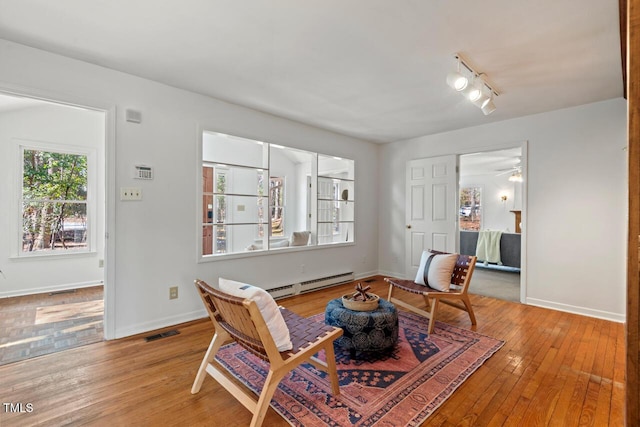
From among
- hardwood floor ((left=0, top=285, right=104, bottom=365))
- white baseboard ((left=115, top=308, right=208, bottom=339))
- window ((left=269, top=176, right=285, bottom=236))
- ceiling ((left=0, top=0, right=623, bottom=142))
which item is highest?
ceiling ((left=0, top=0, right=623, bottom=142))

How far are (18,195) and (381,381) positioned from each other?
516cm

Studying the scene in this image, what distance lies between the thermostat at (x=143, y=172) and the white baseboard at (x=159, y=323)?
1.41 metres

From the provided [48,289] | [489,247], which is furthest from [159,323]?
[489,247]

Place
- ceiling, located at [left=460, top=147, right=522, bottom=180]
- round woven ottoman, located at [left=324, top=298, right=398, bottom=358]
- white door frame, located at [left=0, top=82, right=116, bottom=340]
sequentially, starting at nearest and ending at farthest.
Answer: round woven ottoman, located at [left=324, top=298, right=398, bottom=358] < white door frame, located at [left=0, top=82, right=116, bottom=340] < ceiling, located at [left=460, top=147, right=522, bottom=180]

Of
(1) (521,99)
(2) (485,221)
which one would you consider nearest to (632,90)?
(1) (521,99)

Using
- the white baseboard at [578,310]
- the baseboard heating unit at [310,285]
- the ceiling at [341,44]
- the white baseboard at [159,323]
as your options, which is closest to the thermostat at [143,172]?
the ceiling at [341,44]

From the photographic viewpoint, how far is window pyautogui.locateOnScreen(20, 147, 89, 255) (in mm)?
4172

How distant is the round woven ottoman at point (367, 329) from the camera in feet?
7.50

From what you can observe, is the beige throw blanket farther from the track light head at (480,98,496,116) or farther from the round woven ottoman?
the round woven ottoman

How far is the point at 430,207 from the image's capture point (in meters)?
4.83

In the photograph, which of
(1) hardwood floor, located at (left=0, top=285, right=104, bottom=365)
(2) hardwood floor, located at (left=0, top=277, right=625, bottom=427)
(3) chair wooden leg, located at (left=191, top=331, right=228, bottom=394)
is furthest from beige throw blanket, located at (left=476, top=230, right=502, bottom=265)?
(1) hardwood floor, located at (left=0, top=285, right=104, bottom=365)

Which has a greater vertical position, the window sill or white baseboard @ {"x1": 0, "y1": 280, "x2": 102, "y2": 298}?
the window sill

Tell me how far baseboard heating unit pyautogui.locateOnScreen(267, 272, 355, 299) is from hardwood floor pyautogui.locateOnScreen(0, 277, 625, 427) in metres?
1.25

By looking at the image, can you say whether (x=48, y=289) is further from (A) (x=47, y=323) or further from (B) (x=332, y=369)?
(B) (x=332, y=369)
